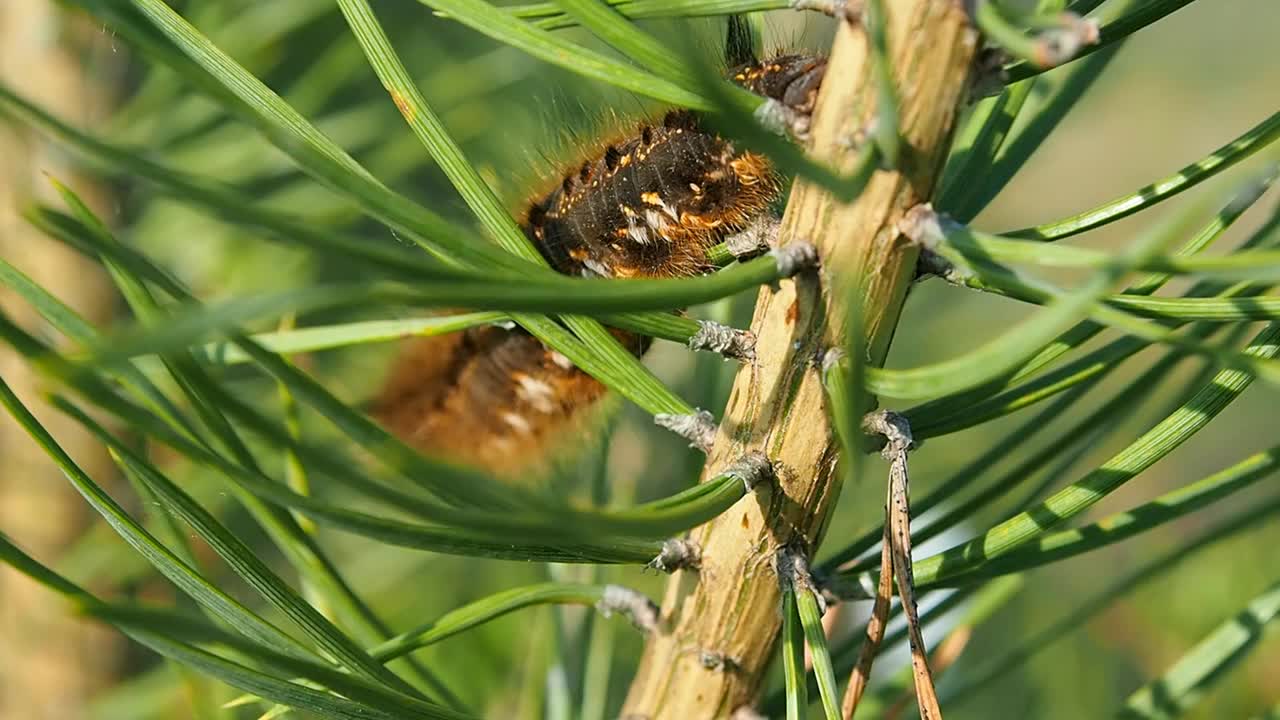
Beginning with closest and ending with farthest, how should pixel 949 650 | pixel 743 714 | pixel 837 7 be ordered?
1. pixel 837 7
2. pixel 743 714
3. pixel 949 650

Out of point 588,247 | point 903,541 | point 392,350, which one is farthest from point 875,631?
point 392,350

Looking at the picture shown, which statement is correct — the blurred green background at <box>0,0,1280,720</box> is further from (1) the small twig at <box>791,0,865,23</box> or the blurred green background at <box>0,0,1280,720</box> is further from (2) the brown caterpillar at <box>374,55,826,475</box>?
(1) the small twig at <box>791,0,865,23</box>

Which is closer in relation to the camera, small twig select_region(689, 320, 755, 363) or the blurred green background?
small twig select_region(689, 320, 755, 363)

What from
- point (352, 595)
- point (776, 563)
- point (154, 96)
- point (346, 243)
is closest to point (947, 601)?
point (776, 563)

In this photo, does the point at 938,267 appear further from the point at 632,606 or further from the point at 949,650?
the point at 949,650

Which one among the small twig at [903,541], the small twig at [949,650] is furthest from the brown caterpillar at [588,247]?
the small twig at [949,650]

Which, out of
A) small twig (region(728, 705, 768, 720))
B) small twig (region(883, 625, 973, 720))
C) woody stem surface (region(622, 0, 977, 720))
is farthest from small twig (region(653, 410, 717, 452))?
small twig (region(883, 625, 973, 720))
